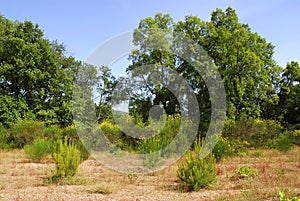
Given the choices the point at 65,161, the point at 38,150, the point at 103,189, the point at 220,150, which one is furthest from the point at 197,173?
the point at 38,150

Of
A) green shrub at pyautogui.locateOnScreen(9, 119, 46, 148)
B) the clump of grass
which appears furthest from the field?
green shrub at pyautogui.locateOnScreen(9, 119, 46, 148)

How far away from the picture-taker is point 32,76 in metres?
20.9

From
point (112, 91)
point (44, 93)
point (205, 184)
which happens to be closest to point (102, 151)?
point (205, 184)

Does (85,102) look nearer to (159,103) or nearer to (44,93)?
(44,93)

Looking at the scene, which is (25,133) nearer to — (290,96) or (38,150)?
(38,150)

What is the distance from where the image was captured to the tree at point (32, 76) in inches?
826

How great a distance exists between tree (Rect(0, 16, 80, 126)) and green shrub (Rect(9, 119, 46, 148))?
17.8 ft

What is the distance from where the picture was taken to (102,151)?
13055 mm

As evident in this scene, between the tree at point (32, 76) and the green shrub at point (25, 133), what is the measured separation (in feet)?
17.8

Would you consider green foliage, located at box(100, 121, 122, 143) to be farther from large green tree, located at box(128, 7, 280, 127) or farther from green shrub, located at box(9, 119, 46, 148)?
large green tree, located at box(128, 7, 280, 127)

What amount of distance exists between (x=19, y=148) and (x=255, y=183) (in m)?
12.2

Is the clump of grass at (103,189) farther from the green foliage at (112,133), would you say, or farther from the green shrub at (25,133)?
the green shrub at (25,133)

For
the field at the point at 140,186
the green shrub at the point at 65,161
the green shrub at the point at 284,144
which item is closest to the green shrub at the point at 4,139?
the field at the point at 140,186

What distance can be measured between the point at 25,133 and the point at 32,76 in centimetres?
734
